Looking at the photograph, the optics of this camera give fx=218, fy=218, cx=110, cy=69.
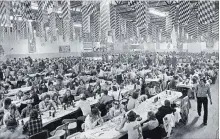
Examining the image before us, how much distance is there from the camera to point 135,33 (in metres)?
21.5

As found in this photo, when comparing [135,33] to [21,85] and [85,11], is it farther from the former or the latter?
[21,85]

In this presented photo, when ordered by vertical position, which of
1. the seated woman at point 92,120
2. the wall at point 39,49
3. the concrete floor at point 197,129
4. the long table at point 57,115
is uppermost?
the wall at point 39,49

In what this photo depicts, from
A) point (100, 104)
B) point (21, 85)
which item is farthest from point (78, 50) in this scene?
point (100, 104)

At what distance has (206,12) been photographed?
8.03 metres

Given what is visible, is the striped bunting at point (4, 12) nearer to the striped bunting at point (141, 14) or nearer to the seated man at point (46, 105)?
the seated man at point (46, 105)

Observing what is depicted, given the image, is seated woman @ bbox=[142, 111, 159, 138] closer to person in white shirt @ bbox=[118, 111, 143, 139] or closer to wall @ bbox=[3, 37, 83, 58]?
person in white shirt @ bbox=[118, 111, 143, 139]

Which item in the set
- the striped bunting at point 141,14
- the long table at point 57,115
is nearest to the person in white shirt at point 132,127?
the long table at point 57,115

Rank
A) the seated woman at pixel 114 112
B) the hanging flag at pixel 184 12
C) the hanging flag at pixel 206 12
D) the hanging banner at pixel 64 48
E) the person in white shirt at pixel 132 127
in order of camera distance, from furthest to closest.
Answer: the hanging banner at pixel 64 48, the hanging flag at pixel 184 12, the hanging flag at pixel 206 12, the seated woman at pixel 114 112, the person in white shirt at pixel 132 127

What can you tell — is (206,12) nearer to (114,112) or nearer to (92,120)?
(114,112)

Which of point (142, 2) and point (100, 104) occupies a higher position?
point (142, 2)

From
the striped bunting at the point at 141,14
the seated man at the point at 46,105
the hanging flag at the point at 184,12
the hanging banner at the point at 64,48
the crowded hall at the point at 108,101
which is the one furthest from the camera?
the hanging banner at the point at 64,48

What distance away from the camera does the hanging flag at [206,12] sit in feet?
25.9

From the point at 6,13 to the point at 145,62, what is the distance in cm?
1421

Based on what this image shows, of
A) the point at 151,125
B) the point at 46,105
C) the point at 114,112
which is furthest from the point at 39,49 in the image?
the point at 151,125
